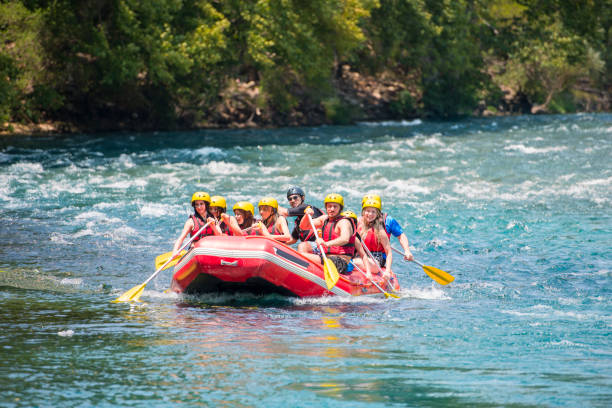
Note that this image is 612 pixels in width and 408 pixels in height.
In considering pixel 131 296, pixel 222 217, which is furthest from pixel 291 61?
pixel 131 296

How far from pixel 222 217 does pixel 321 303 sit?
1625 millimetres

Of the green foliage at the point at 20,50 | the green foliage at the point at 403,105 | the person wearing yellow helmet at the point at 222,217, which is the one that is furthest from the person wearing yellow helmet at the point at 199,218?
the green foliage at the point at 403,105

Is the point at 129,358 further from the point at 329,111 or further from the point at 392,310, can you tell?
the point at 329,111

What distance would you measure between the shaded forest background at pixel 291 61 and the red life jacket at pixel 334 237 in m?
16.9

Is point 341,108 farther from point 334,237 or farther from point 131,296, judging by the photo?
point 131,296

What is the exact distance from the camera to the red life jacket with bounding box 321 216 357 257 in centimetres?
969

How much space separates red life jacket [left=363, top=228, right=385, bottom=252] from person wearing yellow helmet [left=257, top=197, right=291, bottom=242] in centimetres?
99

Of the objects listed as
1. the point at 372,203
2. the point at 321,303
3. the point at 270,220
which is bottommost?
the point at 321,303

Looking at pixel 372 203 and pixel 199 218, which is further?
pixel 199 218

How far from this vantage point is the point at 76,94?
1169 inches

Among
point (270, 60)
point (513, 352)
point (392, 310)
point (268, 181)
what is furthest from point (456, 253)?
point (270, 60)

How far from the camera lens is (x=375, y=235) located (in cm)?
1001

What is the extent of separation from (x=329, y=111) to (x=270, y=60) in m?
5.87

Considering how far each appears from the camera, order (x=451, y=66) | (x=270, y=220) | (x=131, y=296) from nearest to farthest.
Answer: (x=131, y=296) < (x=270, y=220) < (x=451, y=66)
